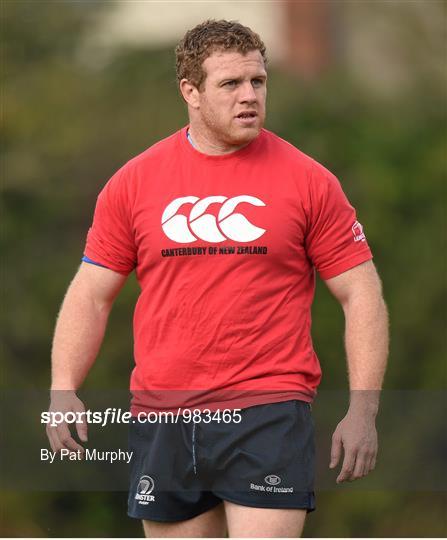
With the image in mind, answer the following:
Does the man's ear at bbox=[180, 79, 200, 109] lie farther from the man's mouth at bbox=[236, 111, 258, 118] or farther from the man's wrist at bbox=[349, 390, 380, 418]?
the man's wrist at bbox=[349, 390, 380, 418]

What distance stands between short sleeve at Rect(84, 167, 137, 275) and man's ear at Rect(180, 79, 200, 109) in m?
0.39

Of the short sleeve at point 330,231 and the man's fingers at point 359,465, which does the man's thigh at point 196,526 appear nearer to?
the man's fingers at point 359,465

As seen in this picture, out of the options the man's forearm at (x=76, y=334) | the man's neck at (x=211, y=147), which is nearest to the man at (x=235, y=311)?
the man's neck at (x=211, y=147)

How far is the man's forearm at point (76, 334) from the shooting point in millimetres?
6438

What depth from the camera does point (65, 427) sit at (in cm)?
626

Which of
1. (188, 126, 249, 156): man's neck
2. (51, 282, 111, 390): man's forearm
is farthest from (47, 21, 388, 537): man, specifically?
(51, 282, 111, 390): man's forearm

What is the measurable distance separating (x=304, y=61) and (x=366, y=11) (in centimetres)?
226

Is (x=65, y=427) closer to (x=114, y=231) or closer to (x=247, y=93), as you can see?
(x=114, y=231)

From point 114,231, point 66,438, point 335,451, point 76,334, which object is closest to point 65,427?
point 66,438

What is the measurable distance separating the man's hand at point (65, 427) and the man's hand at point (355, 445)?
102 cm

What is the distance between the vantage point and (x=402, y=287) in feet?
66.0

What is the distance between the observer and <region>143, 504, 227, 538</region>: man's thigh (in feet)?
20.4

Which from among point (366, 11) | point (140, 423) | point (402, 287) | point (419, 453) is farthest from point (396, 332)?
point (140, 423)

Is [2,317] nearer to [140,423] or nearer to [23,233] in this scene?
[23,233]
